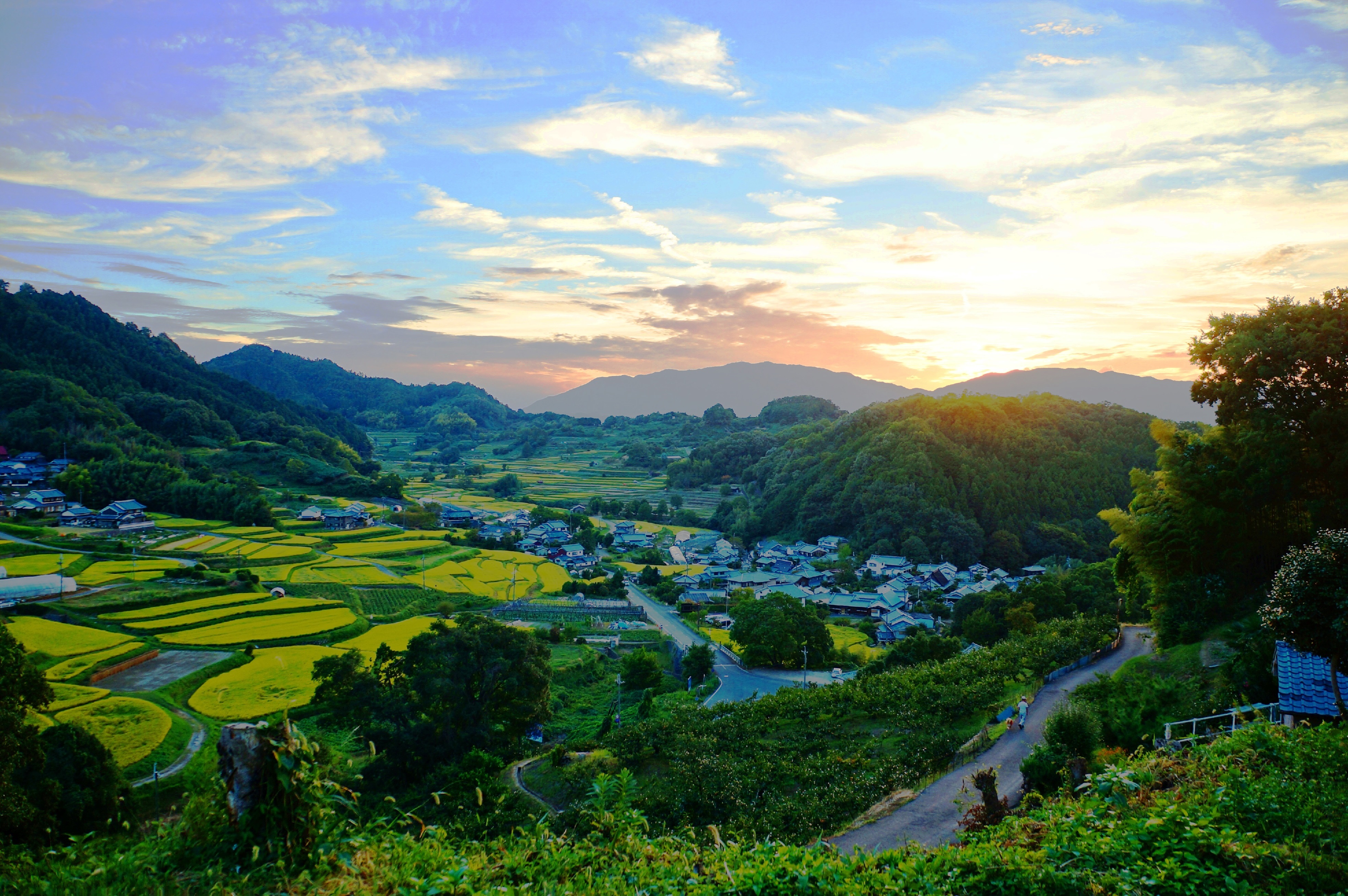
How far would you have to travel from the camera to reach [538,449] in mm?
103000

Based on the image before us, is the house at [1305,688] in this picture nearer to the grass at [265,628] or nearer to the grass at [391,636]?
the grass at [391,636]

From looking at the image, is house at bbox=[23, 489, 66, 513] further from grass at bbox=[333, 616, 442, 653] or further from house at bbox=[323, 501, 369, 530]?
grass at bbox=[333, 616, 442, 653]

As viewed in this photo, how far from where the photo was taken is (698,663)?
21.2 metres

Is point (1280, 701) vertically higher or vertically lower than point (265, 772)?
lower

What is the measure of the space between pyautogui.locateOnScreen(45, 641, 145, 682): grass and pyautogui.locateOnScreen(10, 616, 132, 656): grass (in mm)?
268

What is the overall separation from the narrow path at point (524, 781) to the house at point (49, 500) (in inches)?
1420

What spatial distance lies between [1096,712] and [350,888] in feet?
32.5

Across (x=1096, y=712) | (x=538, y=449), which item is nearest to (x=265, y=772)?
(x=1096, y=712)

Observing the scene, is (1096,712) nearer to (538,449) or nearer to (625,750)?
(625,750)

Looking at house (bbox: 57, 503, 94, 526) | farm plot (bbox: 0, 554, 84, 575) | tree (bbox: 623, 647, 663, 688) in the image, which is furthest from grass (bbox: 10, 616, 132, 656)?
house (bbox: 57, 503, 94, 526)

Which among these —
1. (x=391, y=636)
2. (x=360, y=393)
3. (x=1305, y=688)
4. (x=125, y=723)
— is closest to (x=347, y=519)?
(x=391, y=636)

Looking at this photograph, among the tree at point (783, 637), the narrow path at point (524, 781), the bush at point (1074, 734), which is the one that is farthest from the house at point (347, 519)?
the bush at point (1074, 734)

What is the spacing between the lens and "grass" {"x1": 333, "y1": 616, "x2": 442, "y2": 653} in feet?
70.6

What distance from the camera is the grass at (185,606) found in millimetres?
21547
